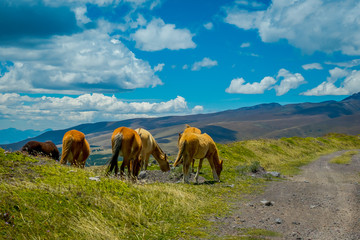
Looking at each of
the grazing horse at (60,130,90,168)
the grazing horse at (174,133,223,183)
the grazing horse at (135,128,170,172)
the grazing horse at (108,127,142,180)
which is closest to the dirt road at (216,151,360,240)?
the grazing horse at (174,133,223,183)

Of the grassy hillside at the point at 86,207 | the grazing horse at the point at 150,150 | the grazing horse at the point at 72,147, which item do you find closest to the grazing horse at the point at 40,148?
A: the grazing horse at the point at 72,147

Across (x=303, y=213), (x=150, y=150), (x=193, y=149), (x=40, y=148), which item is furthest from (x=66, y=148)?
(x=303, y=213)

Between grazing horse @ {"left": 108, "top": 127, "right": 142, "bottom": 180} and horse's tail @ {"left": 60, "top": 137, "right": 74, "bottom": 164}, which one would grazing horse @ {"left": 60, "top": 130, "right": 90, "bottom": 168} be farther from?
grazing horse @ {"left": 108, "top": 127, "right": 142, "bottom": 180}

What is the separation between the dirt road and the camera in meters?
8.19

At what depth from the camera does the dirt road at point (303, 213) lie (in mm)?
8188

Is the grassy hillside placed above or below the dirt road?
above

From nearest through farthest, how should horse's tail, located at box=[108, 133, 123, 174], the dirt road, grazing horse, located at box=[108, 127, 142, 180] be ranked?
the dirt road, horse's tail, located at box=[108, 133, 123, 174], grazing horse, located at box=[108, 127, 142, 180]

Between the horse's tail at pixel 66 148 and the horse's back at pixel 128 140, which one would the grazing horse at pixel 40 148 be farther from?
the horse's back at pixel 128 140

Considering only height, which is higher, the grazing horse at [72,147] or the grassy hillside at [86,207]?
the grazing horse at [72,147]

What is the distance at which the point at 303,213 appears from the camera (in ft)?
34.4

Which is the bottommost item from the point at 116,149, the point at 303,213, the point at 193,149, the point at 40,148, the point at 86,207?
the point at 303,213

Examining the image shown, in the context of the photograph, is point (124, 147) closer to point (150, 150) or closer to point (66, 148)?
point (66, 148)

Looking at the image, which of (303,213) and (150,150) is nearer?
(303,213)

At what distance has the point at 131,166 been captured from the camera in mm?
15055
